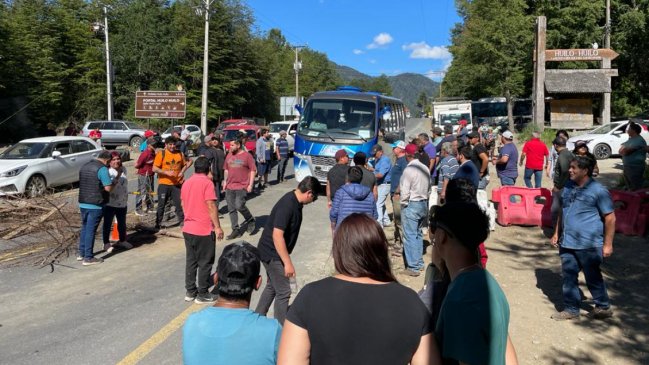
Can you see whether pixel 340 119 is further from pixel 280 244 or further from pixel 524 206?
pixel 280 244

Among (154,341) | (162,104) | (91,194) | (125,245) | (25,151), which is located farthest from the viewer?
(162,104)

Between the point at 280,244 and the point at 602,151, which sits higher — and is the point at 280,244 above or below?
below

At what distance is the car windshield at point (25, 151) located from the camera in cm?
1358

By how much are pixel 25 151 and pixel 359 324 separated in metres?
14.7

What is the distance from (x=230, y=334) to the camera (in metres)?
2.27

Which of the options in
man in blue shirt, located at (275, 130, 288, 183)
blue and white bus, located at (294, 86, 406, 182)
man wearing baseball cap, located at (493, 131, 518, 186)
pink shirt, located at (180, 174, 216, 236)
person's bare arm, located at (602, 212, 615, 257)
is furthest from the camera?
man in blue shirt, located at (275, 130, 288, 183)

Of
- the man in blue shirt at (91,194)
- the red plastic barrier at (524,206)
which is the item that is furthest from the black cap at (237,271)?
the red plastic barrier at (524,206)

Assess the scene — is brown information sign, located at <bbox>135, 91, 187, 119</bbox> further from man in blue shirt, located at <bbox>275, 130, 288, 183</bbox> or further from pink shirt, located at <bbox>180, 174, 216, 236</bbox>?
pink shirt, located at <bbox>180, 174, 216, 236</bbox>

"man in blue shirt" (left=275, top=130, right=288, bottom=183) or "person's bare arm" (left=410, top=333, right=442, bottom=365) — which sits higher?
"man in blue shirt" (left=275, top=130, right=288, bottom=183)

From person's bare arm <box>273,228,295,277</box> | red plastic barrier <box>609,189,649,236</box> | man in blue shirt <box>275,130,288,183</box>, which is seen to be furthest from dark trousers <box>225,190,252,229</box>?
red plastic barrier <box>609,189,649,236</box>

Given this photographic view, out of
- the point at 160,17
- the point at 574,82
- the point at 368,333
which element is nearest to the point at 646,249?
the point at 368,333

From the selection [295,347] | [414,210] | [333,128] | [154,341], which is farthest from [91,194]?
[333,128]

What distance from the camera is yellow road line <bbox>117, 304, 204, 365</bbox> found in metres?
4.45

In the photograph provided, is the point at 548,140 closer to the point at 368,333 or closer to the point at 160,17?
the point at 368,333
